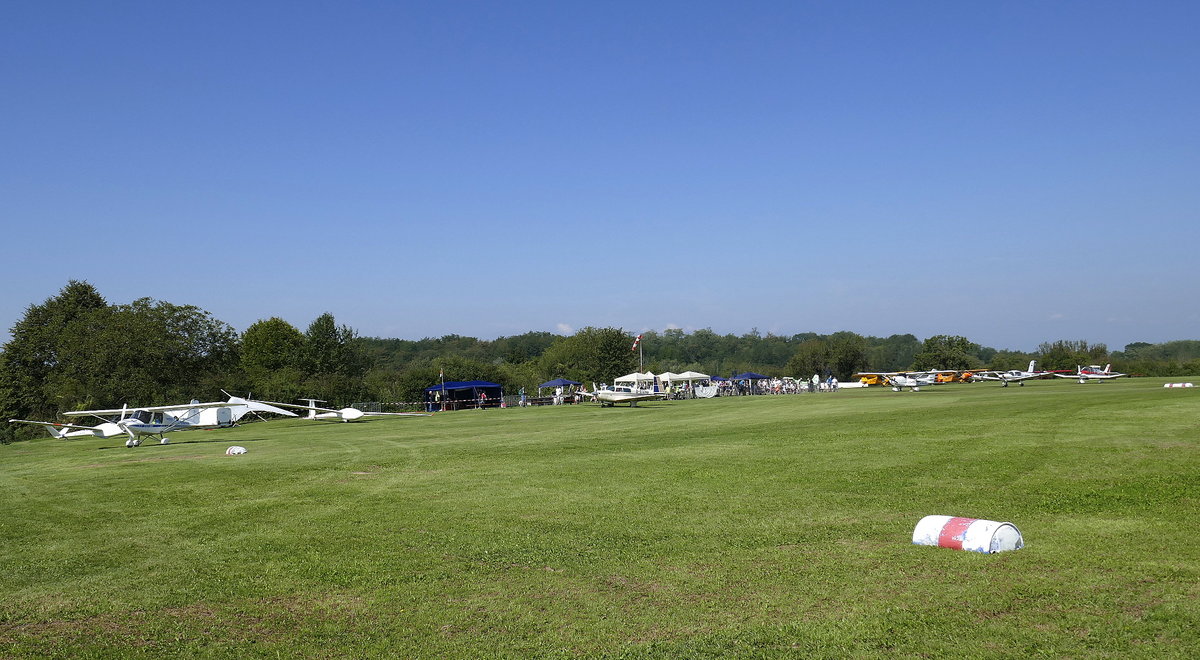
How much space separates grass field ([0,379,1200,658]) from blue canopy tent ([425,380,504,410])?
45168 mm

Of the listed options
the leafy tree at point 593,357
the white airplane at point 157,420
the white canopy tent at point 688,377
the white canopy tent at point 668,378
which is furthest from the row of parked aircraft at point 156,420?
the leafy tree at point 593,357

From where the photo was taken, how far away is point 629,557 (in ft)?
28.4

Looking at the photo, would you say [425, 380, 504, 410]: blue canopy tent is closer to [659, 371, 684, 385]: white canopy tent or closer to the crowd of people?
Result: [659, 371, 684, 385]: white canopy tent

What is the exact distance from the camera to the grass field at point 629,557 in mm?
6094

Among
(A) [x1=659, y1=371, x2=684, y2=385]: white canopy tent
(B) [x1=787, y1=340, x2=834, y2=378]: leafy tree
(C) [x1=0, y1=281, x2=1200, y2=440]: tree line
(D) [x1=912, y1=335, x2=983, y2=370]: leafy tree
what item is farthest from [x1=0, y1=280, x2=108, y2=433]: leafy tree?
(D) [x1=912, y1=335, x2=983, y2=370]: leafy tree

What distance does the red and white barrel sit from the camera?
8.09m

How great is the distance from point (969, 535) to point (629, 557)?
12.2ft

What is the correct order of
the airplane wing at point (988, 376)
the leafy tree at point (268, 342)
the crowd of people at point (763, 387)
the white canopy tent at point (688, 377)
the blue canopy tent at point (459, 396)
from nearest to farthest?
the blue canopy tent at point (459, 396)
the white canopy tent at point (688, 377)
the airplane wing at point (988, 376)
the crowd of people at point (763, 387)
the leafy tree at point (268, 342)

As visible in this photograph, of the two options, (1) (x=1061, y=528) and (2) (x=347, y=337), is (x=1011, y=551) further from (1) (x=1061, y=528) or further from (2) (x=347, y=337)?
(2) (x=347, y=337)

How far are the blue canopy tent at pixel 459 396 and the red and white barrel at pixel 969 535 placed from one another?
55.6 metres

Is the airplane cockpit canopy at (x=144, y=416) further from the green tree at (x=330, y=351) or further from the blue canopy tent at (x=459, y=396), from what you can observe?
the green tree at (x=330, y=351)

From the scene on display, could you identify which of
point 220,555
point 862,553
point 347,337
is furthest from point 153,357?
point 862,553

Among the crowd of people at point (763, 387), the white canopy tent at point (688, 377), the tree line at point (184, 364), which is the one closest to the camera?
the tree line at point (184, 364)

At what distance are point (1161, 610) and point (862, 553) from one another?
110 inches
